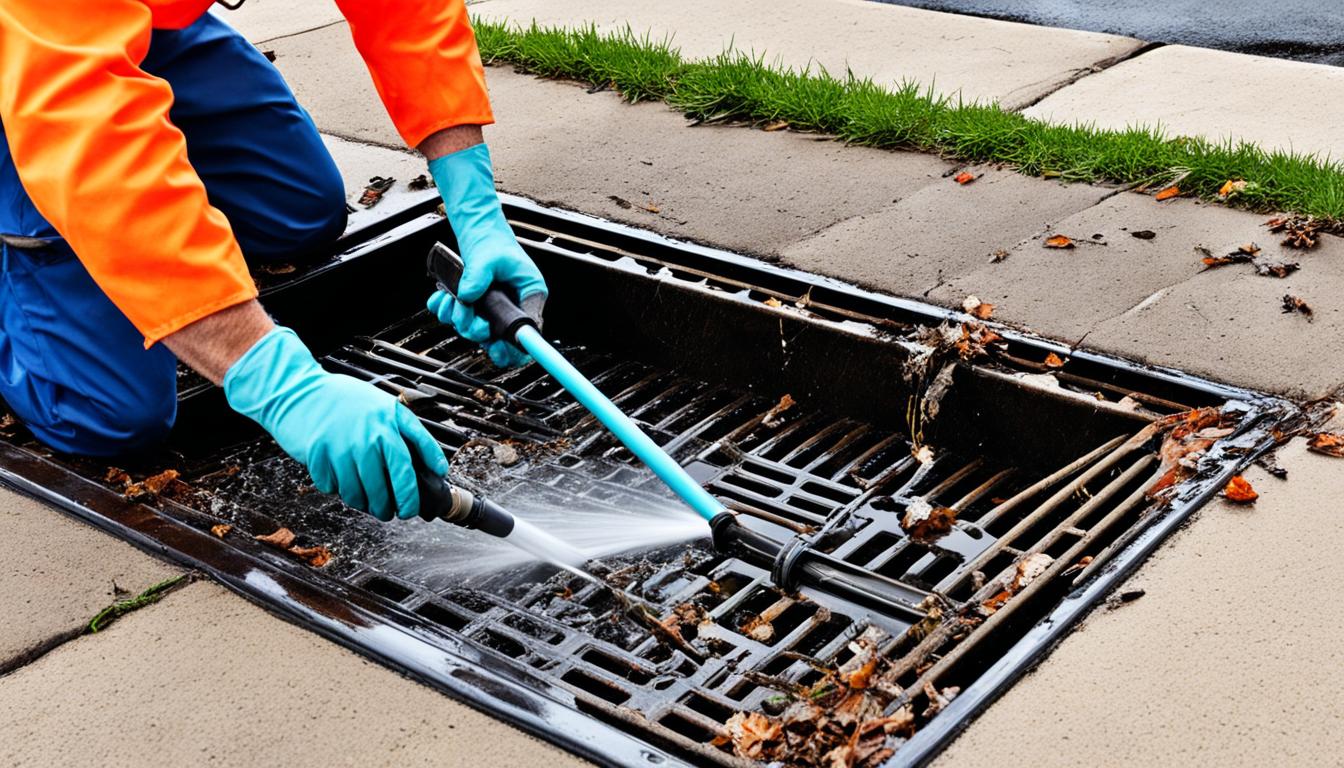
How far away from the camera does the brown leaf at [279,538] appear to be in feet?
8.77

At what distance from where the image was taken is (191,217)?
7.91ft

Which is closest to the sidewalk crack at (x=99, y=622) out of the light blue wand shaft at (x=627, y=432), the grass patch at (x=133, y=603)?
the grass patch at (x=133, y=603)

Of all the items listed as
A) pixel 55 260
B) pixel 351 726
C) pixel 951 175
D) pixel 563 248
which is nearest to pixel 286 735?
pixel 351 726

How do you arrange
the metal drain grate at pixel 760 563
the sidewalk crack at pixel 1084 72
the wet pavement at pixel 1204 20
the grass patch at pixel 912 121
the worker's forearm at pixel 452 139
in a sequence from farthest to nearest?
the wet pavement at pixel 1204 20 < the sidewalk crack at pixel 1084 72 < the grass patch at pixel 912 121 < the worker's forearm at pixel 452 139 < the metal drain grate at pixel 760 563

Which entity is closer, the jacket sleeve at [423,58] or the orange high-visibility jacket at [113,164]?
the orange high-visibility jacket at [113,164]

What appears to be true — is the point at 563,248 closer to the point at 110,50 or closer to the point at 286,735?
the point at 110,50

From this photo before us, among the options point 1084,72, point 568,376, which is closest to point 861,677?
point 568,376

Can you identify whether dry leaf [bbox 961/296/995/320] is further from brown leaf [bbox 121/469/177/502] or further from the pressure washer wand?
brown leaf [bbox 121/469/177/502]

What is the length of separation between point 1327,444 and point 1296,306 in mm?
560

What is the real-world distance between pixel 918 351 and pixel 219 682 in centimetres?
155

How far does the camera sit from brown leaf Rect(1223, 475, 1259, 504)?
2.40m

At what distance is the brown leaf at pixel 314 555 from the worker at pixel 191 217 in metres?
0.29

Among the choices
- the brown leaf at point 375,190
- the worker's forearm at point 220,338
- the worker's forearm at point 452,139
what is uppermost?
the worker's forearm at point 452,139

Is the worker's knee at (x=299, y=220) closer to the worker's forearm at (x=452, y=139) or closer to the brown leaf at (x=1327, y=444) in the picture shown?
the worker's forearm at (x=452, y=139)
